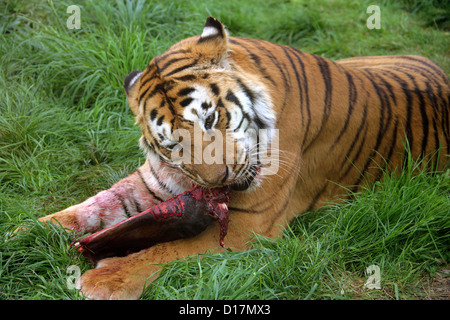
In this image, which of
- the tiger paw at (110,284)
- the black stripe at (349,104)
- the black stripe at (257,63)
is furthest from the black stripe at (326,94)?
the tiger paw at (110,284)

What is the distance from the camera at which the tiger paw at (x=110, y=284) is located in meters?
2.30

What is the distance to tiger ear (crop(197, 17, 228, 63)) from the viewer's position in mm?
2572

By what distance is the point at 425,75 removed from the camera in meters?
3.37

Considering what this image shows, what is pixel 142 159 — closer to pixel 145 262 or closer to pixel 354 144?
pixel 145 262

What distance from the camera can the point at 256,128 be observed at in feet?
8.62

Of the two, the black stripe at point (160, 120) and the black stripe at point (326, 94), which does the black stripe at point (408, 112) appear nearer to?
the black stripe at point (326, 94)

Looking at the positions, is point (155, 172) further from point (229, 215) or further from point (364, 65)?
point (364, 65)

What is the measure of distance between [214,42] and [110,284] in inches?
49.4

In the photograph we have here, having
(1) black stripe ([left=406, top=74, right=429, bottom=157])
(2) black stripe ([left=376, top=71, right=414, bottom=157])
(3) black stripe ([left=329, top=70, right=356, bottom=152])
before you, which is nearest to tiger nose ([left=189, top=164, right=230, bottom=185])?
(3) black stripe ([left=329, top=70, right=356, bottom=152])

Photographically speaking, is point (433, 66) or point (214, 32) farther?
point (433, 66)

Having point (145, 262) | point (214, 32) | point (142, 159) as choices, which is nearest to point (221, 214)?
point (145, 262)

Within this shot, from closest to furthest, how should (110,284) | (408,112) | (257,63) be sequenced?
(110,284), (257,63), (408,112)

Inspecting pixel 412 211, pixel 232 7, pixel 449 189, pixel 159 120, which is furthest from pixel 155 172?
pixel 232 7

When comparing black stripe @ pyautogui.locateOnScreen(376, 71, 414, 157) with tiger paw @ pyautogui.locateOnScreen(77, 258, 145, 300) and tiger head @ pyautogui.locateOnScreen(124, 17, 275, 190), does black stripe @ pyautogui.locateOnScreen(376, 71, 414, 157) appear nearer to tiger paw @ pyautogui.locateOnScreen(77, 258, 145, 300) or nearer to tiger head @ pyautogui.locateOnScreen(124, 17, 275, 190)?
tiger head @ pyautogui.locateOnScreen(124, 17, 275, 190)
